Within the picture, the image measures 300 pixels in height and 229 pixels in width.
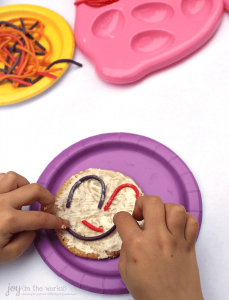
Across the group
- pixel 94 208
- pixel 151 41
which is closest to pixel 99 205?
pixel 94 208

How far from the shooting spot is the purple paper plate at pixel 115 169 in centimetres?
52

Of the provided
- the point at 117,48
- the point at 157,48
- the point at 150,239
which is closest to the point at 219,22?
the point at 157,48

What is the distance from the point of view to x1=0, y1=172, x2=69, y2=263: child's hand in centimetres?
45

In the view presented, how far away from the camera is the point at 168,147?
2.16ft

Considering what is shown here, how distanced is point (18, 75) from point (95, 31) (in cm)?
29

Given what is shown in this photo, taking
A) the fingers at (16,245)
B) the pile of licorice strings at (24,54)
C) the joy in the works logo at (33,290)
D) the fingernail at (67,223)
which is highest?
the pile of licorice strings at (24,54)

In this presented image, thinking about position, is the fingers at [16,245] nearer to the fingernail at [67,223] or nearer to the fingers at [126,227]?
the fingernail at [67,223]

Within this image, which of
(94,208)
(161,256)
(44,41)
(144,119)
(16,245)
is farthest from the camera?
(44,41)

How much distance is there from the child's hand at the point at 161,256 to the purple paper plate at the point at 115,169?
147mm

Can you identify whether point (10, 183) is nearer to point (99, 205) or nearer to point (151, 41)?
point (99, 205)

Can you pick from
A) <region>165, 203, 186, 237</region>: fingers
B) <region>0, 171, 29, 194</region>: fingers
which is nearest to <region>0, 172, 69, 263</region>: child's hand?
<region>0, 171, 29, 194</region>: fingers

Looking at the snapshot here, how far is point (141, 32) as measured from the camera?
0.75 metres

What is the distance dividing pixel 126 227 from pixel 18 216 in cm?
21

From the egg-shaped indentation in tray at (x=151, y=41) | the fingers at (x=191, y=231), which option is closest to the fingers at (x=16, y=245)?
the fingers at (x=191, y=231)
